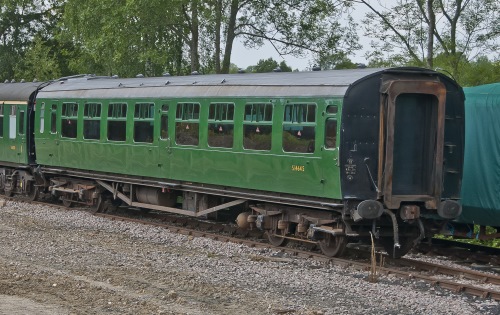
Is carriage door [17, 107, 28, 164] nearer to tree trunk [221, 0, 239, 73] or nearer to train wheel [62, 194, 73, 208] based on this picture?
train wheel [62, 194, 73, 208]

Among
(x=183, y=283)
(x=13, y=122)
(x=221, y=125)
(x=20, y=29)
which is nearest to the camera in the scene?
(x=183, y=283)

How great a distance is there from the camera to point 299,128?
15.2 meters

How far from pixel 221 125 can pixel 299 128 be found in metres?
2.36

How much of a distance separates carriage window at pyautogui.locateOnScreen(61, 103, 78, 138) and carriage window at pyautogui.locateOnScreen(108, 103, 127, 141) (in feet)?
5.65

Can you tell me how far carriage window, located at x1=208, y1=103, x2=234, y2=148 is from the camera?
1688 centimetres

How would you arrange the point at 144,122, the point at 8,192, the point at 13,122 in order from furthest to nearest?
the point at 8,192
the point at 13,122
the point at 144,122

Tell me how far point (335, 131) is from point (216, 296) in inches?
160

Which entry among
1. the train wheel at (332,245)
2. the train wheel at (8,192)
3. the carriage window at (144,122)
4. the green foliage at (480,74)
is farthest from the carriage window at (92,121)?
the green foliage at (480,74)

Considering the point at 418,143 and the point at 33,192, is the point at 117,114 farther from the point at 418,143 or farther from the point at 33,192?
the point at 418,143

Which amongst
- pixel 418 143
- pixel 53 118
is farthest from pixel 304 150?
pixel 53 118

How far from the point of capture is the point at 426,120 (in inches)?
588

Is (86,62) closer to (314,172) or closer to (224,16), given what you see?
(224,16)

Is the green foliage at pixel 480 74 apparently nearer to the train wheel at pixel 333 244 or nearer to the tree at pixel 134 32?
the tree at pixel 134 32

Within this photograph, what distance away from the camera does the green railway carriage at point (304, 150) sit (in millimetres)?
14406
